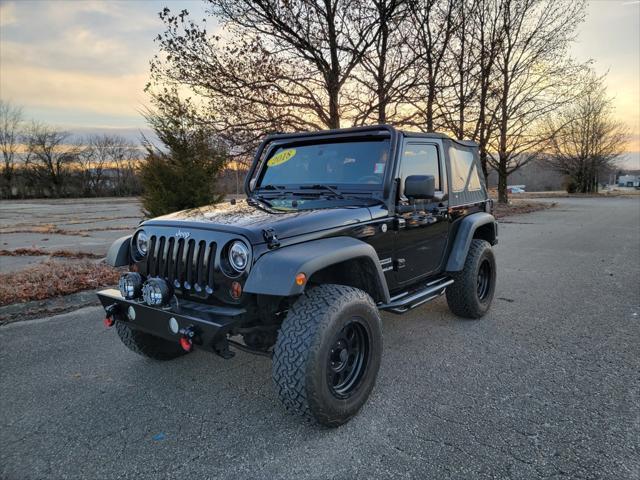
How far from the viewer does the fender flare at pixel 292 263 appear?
2.32m

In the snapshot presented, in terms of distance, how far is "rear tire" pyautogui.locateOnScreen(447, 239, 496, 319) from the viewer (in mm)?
4285

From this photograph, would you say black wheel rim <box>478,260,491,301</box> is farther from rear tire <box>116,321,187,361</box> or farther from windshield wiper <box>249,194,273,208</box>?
rear tire <box>116,321,187,361</box>

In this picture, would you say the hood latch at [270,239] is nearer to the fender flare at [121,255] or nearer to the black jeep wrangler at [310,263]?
the black jeep wrangler at [310,263]

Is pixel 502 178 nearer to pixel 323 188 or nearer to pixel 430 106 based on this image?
pixel 430 106

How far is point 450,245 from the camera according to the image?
14.1 feet

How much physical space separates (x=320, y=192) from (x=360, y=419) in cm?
177

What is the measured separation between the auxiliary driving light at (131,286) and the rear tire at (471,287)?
2.97 metres

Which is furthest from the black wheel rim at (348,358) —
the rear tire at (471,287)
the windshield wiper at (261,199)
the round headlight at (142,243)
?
the rear tire at (471,287)

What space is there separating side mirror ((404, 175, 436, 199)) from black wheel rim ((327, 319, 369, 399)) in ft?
3.85

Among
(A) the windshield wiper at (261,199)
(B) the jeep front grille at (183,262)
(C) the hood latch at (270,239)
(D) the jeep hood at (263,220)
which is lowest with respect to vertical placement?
(B) the jeep front grille at (183,262)

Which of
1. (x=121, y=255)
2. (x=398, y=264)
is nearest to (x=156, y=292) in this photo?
(x=121, y=255)

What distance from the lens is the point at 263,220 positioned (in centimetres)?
278

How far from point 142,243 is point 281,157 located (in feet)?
5.08

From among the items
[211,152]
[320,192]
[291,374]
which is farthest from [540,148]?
[291,374]
